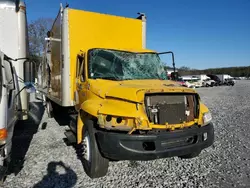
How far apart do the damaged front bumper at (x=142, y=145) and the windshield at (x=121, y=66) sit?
1.56 meters

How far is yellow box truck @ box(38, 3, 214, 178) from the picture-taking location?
3570 millimetres

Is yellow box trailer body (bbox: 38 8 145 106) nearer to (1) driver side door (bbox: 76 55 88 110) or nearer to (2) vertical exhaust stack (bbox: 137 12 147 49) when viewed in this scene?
(1) driver side door (bbox: 76 55 88 110)

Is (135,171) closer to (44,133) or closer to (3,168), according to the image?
(3,168)

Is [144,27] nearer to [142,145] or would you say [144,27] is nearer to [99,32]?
[99,32]

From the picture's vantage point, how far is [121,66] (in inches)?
198

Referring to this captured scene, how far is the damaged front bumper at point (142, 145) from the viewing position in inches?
138

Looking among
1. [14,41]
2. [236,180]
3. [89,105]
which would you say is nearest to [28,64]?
[14,41]

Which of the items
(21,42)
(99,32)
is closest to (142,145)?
(99,32)

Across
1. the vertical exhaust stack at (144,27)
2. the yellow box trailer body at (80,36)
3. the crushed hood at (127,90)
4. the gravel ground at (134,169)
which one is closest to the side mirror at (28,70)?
the yellow box trailer body at (80,36)

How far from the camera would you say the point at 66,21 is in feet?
18.5

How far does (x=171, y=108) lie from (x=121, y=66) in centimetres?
167

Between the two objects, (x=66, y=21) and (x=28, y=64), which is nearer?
(x=28, y=64)

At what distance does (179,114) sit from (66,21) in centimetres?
362

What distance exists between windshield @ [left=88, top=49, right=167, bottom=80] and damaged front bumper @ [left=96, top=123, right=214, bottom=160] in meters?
1.56
